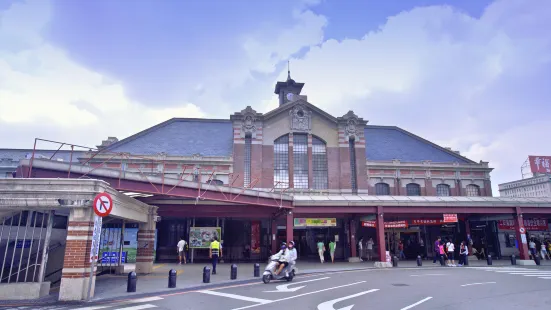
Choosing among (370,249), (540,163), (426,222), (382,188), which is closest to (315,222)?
(370,249)

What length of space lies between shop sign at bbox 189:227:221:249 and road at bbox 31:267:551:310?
12.1 m

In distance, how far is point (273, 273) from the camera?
575 inches

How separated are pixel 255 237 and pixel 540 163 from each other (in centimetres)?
→ 3526

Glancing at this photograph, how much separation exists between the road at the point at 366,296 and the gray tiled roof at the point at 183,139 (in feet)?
67.5

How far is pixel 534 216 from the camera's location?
26.1 m

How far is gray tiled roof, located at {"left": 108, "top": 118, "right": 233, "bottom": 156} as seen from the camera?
32281mm

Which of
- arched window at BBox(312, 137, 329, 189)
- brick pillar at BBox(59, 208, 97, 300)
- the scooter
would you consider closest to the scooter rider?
the scooter

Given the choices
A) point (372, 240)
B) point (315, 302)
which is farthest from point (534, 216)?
point (315, 302)

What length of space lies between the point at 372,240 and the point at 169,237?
16324 mm

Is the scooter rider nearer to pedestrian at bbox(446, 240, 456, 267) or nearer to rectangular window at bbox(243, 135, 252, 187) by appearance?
pedestrian at bbox(446, 240, 456, 267)

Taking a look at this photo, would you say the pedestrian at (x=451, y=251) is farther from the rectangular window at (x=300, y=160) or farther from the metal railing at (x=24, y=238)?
the metal railing at (x=24, y=238)

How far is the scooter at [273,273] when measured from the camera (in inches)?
569

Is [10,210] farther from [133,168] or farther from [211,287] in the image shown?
[133,168]

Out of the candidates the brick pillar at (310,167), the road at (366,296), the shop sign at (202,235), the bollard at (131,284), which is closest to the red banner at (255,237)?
the shop sign at (202,235)
